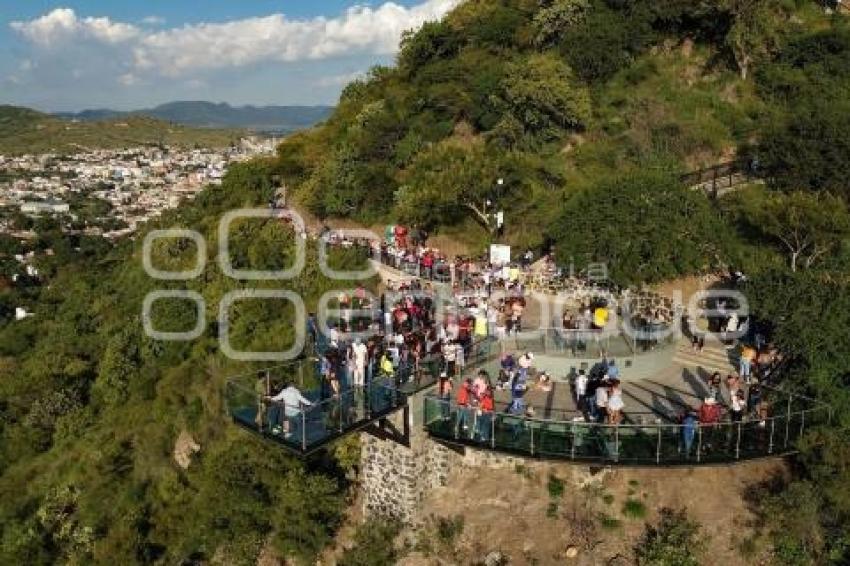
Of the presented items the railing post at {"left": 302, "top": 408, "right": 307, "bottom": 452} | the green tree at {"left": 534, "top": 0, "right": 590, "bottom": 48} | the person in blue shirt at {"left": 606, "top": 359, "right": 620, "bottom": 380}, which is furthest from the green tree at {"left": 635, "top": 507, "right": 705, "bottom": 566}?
the green tree at {"left": 534, "top": 0, "right": 590, "bottom": 48}

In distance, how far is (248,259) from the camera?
37.1 m

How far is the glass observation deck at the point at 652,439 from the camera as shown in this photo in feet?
45.6

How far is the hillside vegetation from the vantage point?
17.5 meters

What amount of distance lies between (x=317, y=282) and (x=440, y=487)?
14887 mm

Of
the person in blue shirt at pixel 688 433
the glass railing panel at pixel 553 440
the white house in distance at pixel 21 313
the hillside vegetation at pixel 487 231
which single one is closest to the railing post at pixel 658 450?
the person in blue shirt at pixel 688 433

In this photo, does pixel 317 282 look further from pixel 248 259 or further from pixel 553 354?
pixel 553 354

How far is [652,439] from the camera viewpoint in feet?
45.9

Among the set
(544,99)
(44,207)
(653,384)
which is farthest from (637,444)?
(44,207)

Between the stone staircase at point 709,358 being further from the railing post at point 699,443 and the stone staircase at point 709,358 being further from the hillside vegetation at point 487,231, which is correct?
the railing post at point 699,443

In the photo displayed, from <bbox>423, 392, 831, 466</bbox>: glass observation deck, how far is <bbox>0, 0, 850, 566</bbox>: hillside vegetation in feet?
2.08

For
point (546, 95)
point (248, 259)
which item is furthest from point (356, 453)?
point (546, 95)

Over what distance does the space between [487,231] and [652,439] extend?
19.9 m

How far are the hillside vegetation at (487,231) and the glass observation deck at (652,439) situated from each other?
63cm

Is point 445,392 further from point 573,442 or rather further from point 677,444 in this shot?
point 677,444
